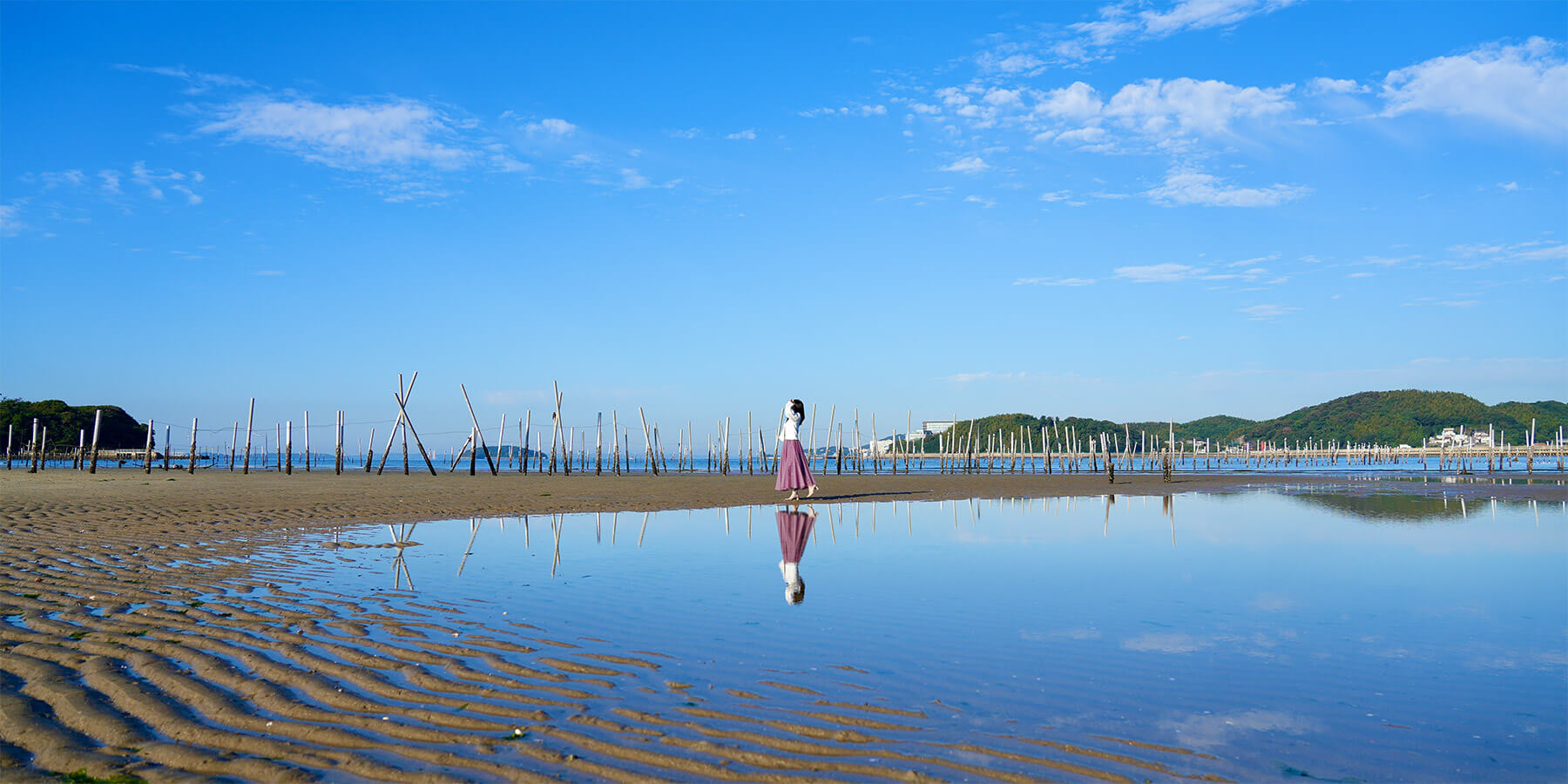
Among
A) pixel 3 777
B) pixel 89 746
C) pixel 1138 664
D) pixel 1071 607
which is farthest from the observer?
pixel 1071 607

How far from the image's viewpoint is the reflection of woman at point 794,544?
7.68 metres

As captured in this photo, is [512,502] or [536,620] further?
[512,502]

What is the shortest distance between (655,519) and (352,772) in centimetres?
1276

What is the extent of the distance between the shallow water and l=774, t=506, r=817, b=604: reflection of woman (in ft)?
0.42

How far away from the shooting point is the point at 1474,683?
4762 mm

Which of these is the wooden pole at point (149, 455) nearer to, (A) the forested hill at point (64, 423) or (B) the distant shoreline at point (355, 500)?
(B) the distant shoreline at point (355, 500)

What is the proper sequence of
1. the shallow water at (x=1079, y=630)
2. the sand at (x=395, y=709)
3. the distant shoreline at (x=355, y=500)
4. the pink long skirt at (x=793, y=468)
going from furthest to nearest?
the pink long skirt at (x=793, y=468) < the distant shoreline at (x=355, y=500) < the shallow water at (x=1079, y=630) < the sand at (x=395, y=709)

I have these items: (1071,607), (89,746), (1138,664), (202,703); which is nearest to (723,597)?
(1071,607)

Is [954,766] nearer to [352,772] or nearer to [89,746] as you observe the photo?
[352,772]

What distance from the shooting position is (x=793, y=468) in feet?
67.6

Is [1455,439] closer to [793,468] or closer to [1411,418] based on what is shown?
[1411,418]

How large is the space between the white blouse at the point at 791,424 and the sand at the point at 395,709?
12846 mm

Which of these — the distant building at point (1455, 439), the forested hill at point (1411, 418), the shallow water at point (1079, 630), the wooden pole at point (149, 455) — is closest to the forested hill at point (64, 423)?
the wooden pole at point (149, 455)

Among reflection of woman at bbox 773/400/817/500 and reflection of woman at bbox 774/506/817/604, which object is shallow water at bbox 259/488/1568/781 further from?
reflection of woman at bbox 773/400/817/500
